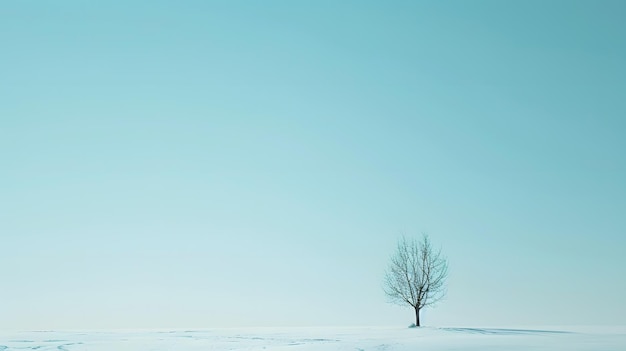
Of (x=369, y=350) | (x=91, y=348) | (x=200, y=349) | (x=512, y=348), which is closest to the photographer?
(x=512, y=348)

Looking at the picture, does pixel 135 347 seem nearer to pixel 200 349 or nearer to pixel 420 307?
pixel 200 349

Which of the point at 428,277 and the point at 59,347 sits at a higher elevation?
the point at 428,277

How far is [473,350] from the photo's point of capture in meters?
21.1

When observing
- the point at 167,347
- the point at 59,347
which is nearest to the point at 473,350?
the point at 167,347

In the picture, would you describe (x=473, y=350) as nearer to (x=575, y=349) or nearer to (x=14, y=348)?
(x=575, y=349)

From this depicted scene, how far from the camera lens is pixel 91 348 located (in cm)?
3055

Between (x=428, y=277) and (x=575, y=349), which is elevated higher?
(x=428, y=277)

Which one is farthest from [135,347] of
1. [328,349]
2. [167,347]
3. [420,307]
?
[420,307]

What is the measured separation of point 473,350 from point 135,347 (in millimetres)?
19262

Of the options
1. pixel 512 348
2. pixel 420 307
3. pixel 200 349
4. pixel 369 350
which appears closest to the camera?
pixel 512 348

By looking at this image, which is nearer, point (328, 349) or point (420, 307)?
point (328, 349)

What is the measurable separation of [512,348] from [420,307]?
3571cm

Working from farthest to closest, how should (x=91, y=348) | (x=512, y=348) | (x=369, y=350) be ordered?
(x=91, y=348) → (x=369, y=350) → (x=512, y=348)

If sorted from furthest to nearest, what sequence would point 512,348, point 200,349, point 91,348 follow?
point 91,348 → point 200,349 → point 512,348
